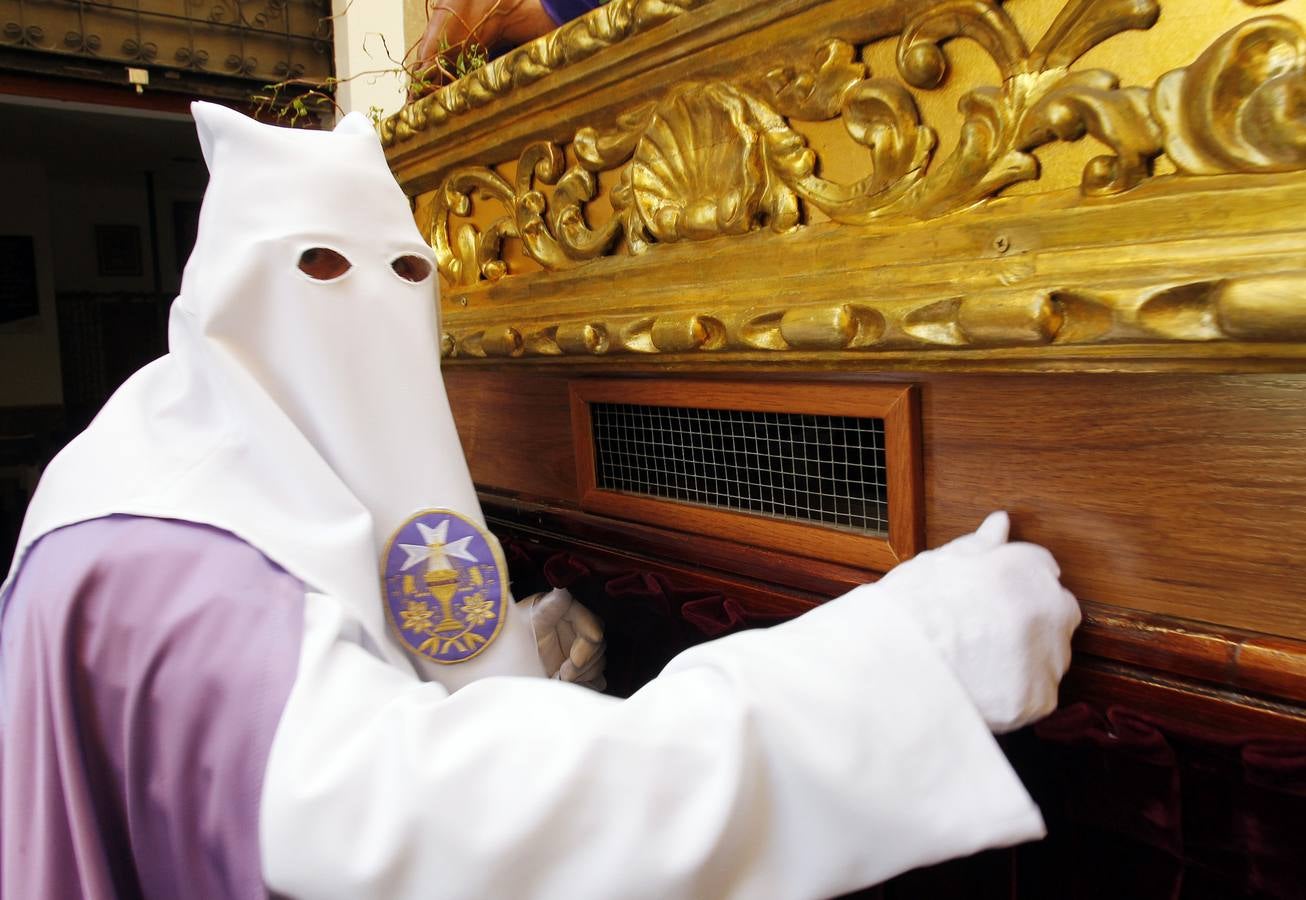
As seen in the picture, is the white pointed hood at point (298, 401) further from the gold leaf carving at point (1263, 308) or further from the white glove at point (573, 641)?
the gold leaf carving at point (1263, 308)

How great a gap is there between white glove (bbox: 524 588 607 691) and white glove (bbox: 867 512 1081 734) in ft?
2.16

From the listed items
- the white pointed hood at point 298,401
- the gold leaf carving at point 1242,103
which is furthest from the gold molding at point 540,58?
the gold leaf carving at point 1242,103

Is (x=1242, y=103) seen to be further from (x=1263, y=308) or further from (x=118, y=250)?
(x=118, y=250)

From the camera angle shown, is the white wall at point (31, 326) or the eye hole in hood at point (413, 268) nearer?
the eye hole in hood at point (413, 268)

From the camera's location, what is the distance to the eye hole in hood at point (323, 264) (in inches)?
34.8

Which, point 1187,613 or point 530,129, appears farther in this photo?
point 530,129

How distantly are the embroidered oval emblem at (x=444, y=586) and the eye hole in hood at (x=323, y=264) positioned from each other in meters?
0.26

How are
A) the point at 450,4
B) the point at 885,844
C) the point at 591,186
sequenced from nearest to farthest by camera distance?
1. the point at 885,844
2. the point at 591,186
3. the point at 450,4

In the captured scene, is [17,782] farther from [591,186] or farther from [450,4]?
[450,4]

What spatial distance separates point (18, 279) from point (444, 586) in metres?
5.91

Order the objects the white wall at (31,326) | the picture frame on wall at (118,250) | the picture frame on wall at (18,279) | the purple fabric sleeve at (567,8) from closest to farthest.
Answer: the purple fabric sleeve at (567,8) → the white wall at (31,326) → the picture frame on wall at (18,279) → the picture frame on wall at (118,250)

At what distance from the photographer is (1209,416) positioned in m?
0.60

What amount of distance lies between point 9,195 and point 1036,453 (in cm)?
624

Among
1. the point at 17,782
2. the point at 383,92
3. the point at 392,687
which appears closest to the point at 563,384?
the point at 392,687
